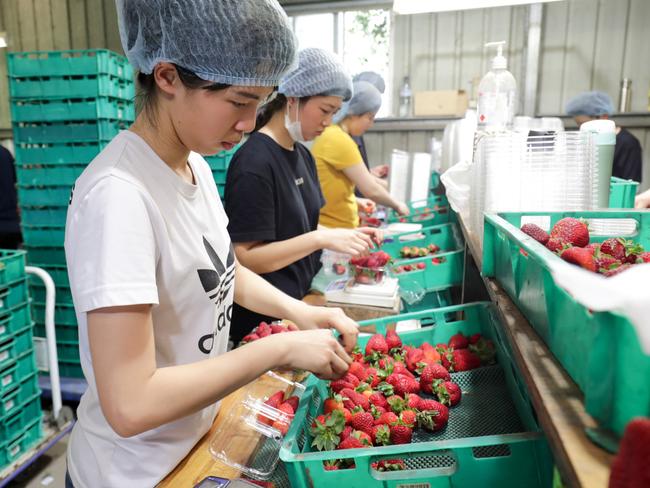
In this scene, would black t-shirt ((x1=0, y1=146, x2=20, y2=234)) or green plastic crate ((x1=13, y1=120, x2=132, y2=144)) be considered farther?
black t-shirt ((x1=0, y1=146, x2=20, y2=234))

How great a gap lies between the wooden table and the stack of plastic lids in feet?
1.99

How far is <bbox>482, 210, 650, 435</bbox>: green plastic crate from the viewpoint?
522 millimetres

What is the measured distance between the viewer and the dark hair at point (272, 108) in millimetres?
2126

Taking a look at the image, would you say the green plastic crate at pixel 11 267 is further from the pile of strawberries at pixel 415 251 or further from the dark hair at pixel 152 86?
the pile of strawberries at pixel 415 251

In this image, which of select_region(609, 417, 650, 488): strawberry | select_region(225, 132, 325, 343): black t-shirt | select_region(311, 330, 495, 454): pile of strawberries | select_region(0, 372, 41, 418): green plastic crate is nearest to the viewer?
select_region(609, 417, 650, 488): strawberry

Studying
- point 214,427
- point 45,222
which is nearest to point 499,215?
point 214,427

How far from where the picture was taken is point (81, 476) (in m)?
1.06

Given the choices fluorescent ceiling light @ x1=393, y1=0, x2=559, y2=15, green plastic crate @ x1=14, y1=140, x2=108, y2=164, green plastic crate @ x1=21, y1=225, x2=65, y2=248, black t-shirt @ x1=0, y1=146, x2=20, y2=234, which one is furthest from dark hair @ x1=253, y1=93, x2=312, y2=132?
black t-shirt @ x1=0, y1=146, x2=20, y2=234

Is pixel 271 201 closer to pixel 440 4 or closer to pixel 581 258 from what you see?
pixel 581 258

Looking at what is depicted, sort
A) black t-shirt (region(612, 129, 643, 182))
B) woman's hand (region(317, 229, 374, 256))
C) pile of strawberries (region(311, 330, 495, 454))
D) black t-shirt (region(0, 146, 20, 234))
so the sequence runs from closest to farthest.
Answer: pile of strawberries (region(311, 330, 495, 454)) < woman's hand (region(317, 229, 374, 256)) < black t-shirt (region(0, 146, 20, 234)) < black t-shirt (region(612, 129, 643, 182))

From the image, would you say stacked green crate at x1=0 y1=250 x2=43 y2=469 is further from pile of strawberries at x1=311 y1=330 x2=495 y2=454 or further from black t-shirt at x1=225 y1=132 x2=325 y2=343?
pile of strawberries at x1=311 y1=330 x2=495 y2=454

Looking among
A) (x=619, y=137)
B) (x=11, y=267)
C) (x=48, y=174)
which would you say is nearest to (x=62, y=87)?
(x=48, y=174)

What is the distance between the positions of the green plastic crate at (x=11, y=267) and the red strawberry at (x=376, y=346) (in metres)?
2.10

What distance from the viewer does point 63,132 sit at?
3.39m
